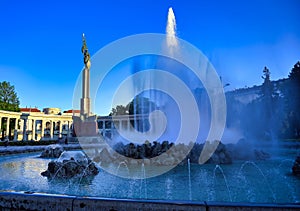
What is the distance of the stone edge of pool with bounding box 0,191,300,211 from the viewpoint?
9.07ft

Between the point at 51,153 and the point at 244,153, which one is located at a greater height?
the point at 244,153

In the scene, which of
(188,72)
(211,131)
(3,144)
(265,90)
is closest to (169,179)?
(211,131)

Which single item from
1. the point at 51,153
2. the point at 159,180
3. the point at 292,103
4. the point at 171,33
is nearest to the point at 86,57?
the point at 171,33

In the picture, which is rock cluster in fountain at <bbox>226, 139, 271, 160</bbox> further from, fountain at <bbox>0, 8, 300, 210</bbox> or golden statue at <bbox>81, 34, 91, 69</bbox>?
golden statue at <bbox>81, 34, 91, 69</bbox>

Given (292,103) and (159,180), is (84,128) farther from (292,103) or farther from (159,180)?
(292,103)

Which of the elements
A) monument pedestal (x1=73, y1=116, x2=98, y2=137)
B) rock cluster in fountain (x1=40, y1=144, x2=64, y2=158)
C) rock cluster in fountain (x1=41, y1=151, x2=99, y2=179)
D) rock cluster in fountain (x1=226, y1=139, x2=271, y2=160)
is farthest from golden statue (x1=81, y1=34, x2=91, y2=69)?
rock cluster in fountain (x1=41, y1=151, x2=99, y2=179)

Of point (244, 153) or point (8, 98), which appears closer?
point (244, 153)

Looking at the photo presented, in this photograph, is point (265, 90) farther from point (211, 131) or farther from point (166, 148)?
point (166, 148)

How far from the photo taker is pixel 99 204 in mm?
2947

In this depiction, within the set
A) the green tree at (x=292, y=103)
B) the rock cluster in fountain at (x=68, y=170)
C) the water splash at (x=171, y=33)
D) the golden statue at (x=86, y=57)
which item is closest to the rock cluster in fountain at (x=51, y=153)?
the rock cluster in fountain at (x=68, y=170)

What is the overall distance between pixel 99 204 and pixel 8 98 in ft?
222

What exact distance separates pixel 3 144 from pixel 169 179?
2897 centimetres

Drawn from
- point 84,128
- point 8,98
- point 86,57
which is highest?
point 86,57

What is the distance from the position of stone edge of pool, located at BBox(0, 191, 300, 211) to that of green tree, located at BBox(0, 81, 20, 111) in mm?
63239
